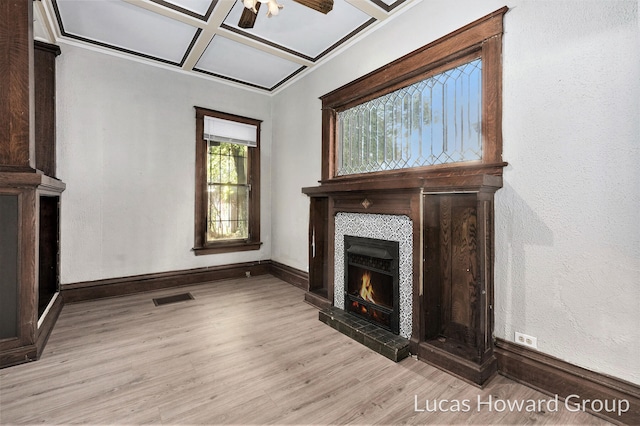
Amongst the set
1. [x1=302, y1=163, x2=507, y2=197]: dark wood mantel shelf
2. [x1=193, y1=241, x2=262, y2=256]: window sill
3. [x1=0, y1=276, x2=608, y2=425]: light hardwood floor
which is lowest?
[x1=0, y1=276, x2=608, y2=425]: light hardwood floor

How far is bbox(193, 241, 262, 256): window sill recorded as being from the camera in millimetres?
4692

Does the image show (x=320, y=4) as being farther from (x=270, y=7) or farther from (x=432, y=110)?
(x=432, y=110)

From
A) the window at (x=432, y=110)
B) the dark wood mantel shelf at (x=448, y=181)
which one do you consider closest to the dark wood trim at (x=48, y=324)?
the dark wood mantel shelf at (x=448, y=181)

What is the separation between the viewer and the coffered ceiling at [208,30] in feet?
10.0

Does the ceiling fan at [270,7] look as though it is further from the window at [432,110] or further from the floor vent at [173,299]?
the floor vent at [173,299]

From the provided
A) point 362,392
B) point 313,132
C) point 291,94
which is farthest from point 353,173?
point 362,392

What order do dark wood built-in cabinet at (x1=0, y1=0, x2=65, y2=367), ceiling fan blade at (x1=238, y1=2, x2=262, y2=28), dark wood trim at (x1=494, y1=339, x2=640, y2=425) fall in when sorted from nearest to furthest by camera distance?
dark wood trim at (x1=494, y1=339, x2=640, y2=425)
dark wood built-in cabinet at (x1=0, y1=0, x2=65, y2=367)
ceiling fan blade at (x1=238, y1=2, x2=262, y2=28)

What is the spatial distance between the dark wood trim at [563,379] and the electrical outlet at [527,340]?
0.04 meters

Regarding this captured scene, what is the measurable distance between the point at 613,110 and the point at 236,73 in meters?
4.50

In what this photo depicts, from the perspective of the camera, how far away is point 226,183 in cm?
501

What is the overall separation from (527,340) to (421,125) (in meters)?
2.00

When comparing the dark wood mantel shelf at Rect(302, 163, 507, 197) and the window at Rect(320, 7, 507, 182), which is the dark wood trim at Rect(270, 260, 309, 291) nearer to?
the window at Rect(320, 7, 507, 182)

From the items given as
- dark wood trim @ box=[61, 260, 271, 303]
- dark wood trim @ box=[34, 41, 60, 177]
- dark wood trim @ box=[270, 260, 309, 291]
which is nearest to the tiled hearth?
dark wood trim @ box=[270, 260, 309, 291]

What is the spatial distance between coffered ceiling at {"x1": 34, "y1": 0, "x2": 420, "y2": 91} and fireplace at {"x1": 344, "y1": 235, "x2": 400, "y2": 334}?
95.9 inches
